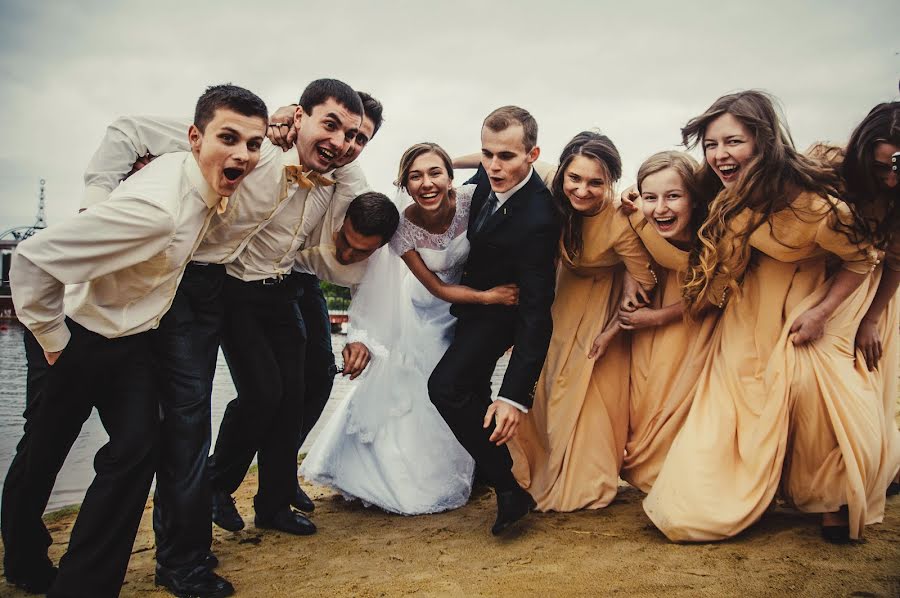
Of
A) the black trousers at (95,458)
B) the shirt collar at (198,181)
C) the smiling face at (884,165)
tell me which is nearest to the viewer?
the black trousers at (95,458)

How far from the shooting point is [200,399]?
3344mm

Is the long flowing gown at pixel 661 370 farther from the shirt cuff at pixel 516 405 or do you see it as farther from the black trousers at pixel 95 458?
the black trousers at pixel 95 458

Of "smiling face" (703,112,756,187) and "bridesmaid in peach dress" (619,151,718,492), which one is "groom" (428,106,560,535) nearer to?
"bridesmaid in peach dress" (619,151,718,492)

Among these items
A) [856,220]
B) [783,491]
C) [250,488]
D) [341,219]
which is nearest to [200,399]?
[341,219]

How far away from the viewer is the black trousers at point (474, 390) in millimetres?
3912

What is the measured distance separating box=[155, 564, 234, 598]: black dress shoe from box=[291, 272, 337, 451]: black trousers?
1394 mm

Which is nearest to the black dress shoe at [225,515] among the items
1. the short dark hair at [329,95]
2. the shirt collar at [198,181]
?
the shirt collar at [198,181]

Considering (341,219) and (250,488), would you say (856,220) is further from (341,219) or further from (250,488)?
(250,488)

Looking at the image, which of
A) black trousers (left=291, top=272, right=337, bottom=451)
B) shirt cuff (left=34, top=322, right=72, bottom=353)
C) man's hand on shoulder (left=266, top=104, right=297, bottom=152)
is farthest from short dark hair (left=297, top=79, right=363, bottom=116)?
shirt cuff (left=34, top=322, right=72, bottom=353)

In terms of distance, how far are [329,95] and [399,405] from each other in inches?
83.2

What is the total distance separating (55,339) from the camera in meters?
2.76

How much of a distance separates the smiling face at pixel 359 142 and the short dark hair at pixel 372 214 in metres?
0.25

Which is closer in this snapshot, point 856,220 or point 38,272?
point 38,272

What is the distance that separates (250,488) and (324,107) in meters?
3.19
